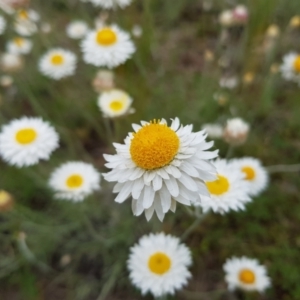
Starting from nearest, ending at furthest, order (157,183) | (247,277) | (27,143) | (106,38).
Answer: (157,183) < (247,277) < (27,143) < (106,38)

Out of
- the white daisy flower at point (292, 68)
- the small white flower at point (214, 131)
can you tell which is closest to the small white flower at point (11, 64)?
the small white flower at point (214, 131)

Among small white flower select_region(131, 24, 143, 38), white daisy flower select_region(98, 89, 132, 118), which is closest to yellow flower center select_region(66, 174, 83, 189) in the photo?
white daisy flower select_region(98, 89, 132, 118)

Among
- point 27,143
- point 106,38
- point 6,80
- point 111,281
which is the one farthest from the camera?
point 6,80

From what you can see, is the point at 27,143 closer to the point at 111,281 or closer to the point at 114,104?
the point at 114,104

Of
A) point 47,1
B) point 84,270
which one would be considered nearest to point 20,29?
point 47,1

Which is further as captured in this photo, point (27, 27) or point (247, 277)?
point (27, 27)

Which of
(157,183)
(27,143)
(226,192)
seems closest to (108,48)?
(27,143)
